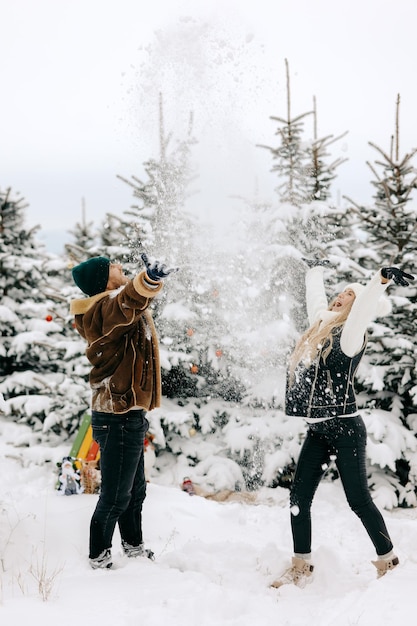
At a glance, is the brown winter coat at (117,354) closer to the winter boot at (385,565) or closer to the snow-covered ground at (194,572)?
the snow-covered ground at (194,572)

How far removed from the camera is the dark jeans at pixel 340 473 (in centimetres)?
344

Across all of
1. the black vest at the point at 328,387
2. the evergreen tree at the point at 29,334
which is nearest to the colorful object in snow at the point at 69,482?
the evergreen tree at the point at 29,334

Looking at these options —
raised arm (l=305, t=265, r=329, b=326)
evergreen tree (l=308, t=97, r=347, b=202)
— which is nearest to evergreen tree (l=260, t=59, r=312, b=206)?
evergreen tree (l=308, t=97, r=347, b=202)

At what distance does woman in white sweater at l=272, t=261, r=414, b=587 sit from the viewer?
3.43m

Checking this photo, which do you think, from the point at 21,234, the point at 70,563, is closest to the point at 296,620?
the point at 70,563

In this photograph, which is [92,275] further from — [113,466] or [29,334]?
[29,334]

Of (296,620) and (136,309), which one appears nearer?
(296,620)

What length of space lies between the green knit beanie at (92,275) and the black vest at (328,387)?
1.54 metres

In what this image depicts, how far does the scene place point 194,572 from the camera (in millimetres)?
3486

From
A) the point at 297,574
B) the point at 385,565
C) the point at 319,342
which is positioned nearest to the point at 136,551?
the point at 297,574

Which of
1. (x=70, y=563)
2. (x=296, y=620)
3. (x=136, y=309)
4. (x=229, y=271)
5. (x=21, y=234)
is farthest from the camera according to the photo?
(x=21, y=234)

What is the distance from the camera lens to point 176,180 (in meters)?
7.56

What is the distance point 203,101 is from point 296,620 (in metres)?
5.87

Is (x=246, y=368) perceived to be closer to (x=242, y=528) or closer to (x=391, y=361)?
(x=391, y=361)
